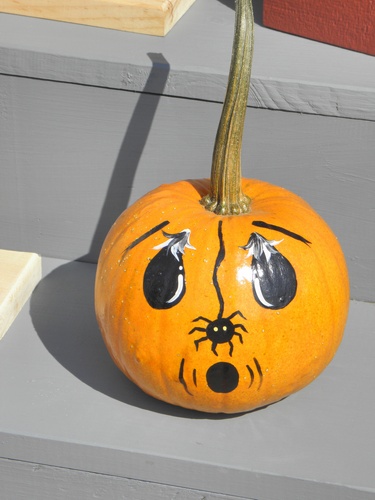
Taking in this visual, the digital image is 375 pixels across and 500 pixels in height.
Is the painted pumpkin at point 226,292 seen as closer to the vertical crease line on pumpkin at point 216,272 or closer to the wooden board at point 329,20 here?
the vertical crease line on pumpkin at point 216,272

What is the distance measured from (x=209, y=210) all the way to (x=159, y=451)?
1.26ft

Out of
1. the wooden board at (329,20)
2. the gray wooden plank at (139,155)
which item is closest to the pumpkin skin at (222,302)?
the gray wooden plank at (139,155)

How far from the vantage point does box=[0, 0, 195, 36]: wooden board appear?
5.68 feet

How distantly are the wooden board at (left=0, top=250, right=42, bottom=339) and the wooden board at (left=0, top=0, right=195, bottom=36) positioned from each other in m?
0.49

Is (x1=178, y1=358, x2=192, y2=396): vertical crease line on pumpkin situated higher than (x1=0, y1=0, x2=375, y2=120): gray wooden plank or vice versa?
(x1=0, y1=0, x2=375, y2=120): gray wooden plank

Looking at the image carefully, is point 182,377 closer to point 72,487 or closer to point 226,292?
point 226,292

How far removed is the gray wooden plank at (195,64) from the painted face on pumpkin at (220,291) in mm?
358

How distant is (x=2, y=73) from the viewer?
5.52 ft

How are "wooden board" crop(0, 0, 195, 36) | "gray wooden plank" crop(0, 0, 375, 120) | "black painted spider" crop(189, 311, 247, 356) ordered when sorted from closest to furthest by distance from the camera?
"black painted spider" crop(189, 311, 247, 356)
"gray wooden plank" crop(0, 0, 375, 120)
"wooden board" crop(0, 0, 195, 36)

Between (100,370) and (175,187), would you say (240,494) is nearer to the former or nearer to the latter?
(100,370)

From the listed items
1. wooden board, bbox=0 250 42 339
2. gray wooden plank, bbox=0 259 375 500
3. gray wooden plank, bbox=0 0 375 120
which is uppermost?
gray wooden plank, bbox=0 0 375 120

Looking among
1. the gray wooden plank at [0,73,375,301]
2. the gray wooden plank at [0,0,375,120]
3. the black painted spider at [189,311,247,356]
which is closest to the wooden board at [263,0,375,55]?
the gray wooden plank at [0,0,375,120]

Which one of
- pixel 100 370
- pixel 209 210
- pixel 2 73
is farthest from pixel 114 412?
pixel 2 73

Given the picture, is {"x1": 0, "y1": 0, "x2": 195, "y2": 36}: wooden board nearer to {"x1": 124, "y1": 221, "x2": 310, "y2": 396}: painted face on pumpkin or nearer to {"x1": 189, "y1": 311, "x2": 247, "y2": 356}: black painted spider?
{"x1": 124, "y1": 221, "x2": 310, "y2": 396}: painted face on pumpkin
